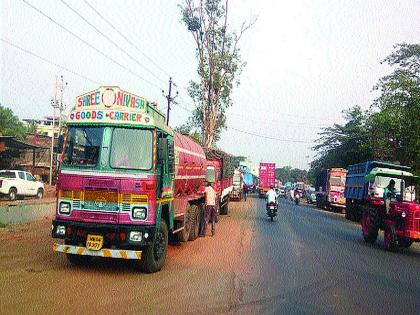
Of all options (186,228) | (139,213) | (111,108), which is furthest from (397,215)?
(111,108)

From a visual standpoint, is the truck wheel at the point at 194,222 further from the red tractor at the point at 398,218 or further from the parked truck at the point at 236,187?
the parked truck at the point at 236,187

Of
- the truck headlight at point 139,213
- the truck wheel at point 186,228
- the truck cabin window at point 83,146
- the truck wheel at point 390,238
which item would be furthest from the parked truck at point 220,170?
the truck headlight at point 139,213

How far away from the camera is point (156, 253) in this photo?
871cm

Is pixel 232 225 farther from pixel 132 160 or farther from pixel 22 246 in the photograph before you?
pixel 132 160

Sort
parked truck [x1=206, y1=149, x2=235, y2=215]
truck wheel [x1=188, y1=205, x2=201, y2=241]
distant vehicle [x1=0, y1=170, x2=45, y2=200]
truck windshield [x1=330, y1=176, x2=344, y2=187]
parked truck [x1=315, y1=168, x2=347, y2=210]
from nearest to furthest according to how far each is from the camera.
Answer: truck wheel [x1=188, y1=205, x2=201, y2=241]
parked truck [x1=206, y1=149, x2=235, y2=215]
distant vehicle [x1=0, y1=170, x2=45, y2=200]
truck windshield [x1=330, y1=176, x2=344, y2=187]
parked truck [x1=315, y1=168, x2=347, y2=210]

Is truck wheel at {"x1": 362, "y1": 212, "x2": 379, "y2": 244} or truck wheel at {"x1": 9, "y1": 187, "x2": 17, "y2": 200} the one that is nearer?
truck wheel at {"x1": 362, "y1": 212, "x2": 379, "y2": 244}

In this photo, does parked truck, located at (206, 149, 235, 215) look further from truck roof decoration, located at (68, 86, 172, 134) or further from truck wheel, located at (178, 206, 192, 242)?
truck roof decoration, located at (68, 86, 172, 134)

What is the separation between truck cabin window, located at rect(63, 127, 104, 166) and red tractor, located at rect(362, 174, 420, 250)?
8.76m

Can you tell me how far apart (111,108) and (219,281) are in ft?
12.7

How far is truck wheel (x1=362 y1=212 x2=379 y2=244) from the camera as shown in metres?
14.8

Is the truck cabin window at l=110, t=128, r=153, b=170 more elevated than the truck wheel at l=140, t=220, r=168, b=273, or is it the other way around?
the truck cabin window at l=110, t=128, r=153, b=170

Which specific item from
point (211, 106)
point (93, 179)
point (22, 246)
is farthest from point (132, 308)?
point (211, 106)

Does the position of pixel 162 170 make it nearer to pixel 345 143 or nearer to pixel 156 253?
pixel 156 253

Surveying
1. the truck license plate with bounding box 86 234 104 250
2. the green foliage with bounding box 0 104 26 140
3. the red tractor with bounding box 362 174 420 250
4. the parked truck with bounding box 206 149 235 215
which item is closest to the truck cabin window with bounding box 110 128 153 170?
the truck license plate with bounding box 86 234 104 250
